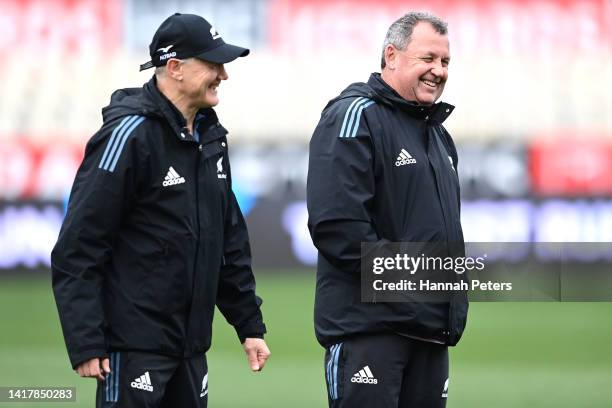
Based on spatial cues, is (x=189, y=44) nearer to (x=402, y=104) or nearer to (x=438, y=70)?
(x=402, y=104)

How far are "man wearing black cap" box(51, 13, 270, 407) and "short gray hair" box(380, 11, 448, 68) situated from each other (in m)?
0.52

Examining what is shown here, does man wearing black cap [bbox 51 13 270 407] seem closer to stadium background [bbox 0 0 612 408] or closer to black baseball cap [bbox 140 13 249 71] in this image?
black baseball cap [bbox 140 13 249 71]

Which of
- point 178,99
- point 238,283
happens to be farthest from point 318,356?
point 178,99

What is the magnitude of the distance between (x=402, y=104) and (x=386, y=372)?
34.4 inches

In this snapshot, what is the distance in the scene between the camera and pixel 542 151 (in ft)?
43.5

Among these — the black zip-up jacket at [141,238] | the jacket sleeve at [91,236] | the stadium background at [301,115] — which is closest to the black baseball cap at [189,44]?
the black zip-up jacket at [141,238]

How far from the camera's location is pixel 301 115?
47.2ft

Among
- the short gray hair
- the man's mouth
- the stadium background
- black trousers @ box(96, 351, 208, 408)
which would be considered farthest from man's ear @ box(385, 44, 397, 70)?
the stadium background

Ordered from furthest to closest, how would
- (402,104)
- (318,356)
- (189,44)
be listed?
(318,356)
(402,104)
(189,44)

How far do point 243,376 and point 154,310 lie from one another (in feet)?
15.3

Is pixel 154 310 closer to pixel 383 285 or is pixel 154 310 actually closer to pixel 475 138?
pixel 383 285

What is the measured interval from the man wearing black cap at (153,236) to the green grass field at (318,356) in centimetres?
330

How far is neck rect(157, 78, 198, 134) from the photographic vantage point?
11.7 ft

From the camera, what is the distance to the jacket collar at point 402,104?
3.73m
